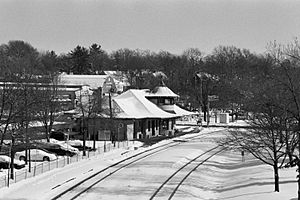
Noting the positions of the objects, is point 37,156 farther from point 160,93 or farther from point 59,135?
point 160,93

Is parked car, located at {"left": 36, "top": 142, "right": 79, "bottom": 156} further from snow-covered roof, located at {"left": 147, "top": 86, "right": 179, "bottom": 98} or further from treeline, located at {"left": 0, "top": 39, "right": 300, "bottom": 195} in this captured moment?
snow-covered roof, located at {"left": 147, "top": 86, "right": 179, "bottom": 98}

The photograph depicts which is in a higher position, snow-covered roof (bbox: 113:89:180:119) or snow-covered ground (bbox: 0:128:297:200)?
snow-covered roof (bbox: 113:89:180:119)

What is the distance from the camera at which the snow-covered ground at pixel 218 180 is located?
2859 centimetres

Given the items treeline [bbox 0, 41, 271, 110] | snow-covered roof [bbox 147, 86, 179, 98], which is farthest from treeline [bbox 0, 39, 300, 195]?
Result: snow-covered roof [bbox 147, 86, 179, 98]

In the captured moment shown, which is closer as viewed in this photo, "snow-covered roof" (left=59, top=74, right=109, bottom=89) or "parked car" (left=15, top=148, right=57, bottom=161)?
"parked car" (left=15, top=148, right=57, bottom=161)

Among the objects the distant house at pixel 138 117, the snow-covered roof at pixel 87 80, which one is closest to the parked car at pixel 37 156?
the distant house at pixel 138 117

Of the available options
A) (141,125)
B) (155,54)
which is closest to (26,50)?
(155,54)

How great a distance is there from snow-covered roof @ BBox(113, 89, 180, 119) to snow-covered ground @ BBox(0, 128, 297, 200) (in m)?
17.4

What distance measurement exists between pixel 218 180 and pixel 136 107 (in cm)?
3342

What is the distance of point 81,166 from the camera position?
39.3 metres

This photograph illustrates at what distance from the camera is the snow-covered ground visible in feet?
93.8

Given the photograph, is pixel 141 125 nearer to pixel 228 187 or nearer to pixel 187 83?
pixel 228 187

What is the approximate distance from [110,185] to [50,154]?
12.5m

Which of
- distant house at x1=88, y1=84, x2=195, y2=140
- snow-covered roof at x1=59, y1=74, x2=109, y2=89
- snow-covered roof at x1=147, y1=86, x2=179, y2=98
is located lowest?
distant house at x1=88, y1=84, x2=195, y2=140
